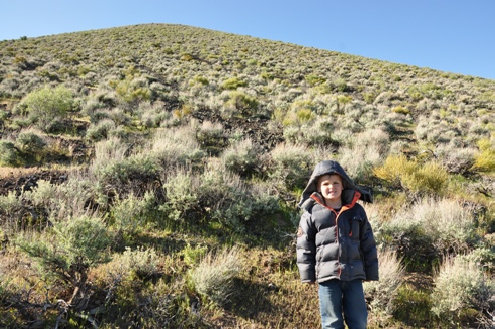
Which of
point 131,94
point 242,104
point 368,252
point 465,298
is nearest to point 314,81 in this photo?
point 242,104

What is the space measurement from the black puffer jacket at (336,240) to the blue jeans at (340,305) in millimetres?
124

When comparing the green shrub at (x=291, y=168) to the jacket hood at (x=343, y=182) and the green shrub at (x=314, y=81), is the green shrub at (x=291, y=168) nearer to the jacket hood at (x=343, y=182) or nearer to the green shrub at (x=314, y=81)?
the jacket hood at (x=343, y=182)

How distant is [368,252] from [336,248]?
1.29 feet

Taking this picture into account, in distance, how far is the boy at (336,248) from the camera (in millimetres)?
2713

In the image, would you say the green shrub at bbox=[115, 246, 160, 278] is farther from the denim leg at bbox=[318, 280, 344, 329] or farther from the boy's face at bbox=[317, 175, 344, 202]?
the boy's face at bbox=[317, 175, 344, 202]

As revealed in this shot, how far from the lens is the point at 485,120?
52.0 feet

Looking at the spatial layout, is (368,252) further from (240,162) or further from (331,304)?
(240,162)

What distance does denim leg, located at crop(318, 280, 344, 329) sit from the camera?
2682mm

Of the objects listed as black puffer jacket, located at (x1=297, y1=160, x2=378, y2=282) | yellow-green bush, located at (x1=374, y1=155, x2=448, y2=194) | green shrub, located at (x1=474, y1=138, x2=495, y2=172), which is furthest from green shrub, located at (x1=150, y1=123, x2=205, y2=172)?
green shrub, located at (x1=474, y1=138, x2=495, y2=172)

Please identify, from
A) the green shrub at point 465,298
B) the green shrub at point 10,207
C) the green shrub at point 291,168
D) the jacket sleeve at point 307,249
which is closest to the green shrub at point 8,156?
the green shrub at point 10,207

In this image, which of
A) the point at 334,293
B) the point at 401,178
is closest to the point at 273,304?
the point at 334,293

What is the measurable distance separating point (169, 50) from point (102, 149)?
30310 mm

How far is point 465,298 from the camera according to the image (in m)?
3.18

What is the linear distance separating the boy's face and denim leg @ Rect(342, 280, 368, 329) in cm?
85
